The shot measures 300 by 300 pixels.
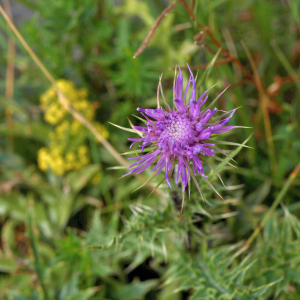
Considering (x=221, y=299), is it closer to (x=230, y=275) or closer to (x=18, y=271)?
(x=230, y=275)

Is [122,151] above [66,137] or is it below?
below

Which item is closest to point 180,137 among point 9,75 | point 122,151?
point 122,151

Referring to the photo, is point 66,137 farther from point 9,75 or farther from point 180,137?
point 180,137

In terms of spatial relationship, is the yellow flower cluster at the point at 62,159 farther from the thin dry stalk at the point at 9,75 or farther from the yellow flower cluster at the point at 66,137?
the thin dry stalk at the point at 9,75

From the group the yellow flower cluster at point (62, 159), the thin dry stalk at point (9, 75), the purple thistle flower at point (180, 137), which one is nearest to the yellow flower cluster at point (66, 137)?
the yellow flower cluster at point (62, 159)

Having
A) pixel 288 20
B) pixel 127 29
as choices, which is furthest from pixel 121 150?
pixel 288 20
